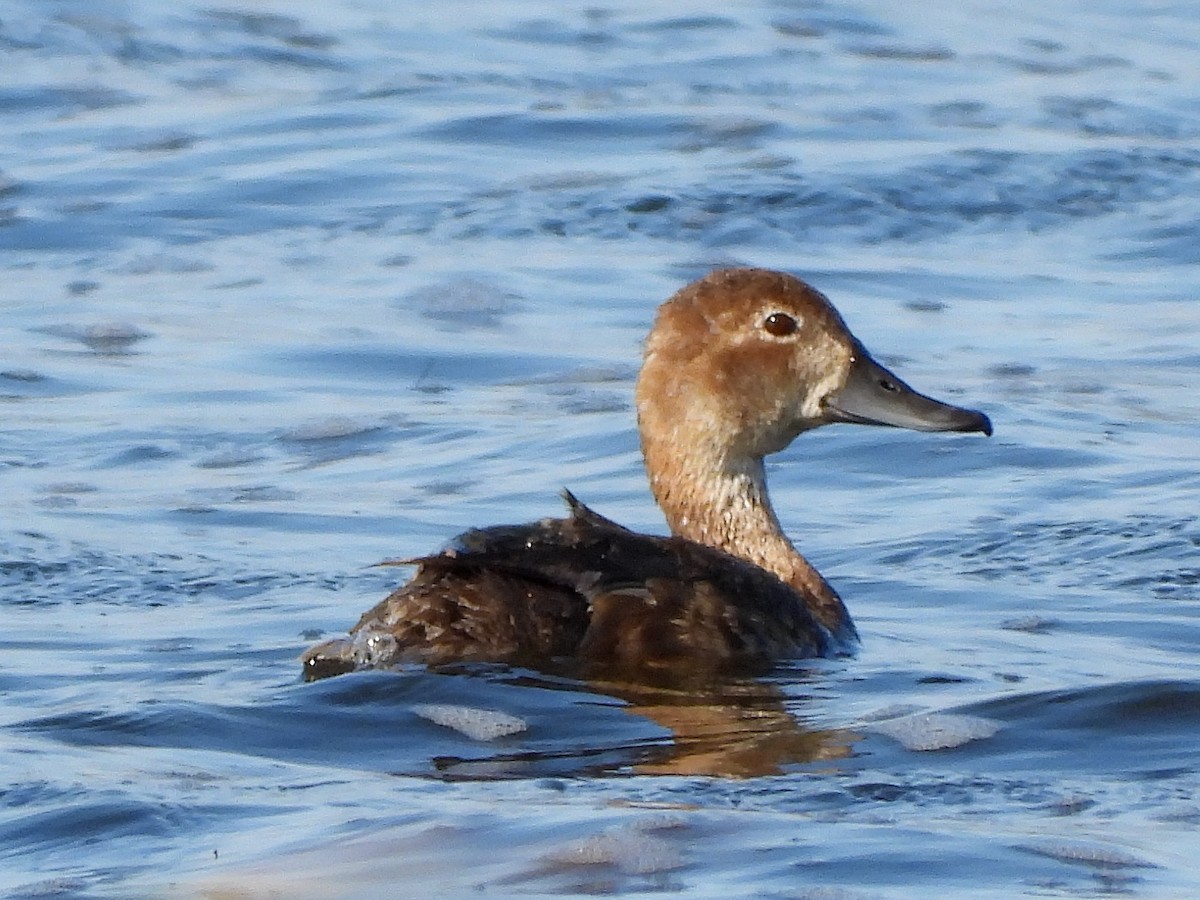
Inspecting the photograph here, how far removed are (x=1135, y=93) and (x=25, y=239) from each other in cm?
652

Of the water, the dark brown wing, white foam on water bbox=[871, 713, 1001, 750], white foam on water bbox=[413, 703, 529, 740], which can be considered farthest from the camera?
the dark brown wing

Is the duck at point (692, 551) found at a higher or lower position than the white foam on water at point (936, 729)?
higher

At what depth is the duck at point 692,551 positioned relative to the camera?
611cm

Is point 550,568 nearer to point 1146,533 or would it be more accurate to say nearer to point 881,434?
point 1146,533

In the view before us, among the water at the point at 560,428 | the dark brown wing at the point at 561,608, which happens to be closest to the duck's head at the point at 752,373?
the water at the point at 560,428

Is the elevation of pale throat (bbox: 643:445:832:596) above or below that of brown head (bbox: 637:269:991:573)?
below

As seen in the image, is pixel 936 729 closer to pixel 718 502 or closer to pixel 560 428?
pixel 718 502

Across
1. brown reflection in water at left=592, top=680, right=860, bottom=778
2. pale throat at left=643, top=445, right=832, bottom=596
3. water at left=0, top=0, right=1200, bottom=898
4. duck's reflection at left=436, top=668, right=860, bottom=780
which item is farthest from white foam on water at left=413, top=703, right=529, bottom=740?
pale throat at left=643, top=445, right=832, bottom=596

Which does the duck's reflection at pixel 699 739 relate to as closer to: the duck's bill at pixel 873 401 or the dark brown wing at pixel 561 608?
the dark brown wing at pixel 561 608

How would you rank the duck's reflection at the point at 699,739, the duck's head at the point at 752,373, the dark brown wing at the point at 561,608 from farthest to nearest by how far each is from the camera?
the duck's head at the point at 752,373, the dark brown wing at the point at 561,608, the duck's reflection at the point at 699,739

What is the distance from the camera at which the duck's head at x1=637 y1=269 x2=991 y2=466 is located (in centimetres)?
725

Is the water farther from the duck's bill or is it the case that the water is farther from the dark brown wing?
the duck's bill

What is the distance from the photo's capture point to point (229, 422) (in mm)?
9680

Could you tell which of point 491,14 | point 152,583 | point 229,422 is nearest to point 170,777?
point 152,583
